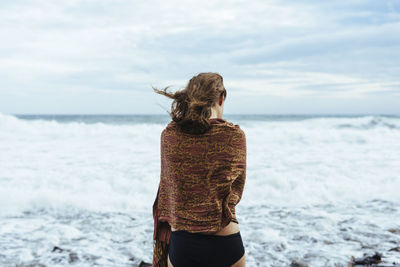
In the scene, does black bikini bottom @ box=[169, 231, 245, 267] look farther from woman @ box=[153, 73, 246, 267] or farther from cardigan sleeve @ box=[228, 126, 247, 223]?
cardigan sleeve @ box=[228, 126, 247, 223]

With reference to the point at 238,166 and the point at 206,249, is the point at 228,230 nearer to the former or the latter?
the point at 206,249

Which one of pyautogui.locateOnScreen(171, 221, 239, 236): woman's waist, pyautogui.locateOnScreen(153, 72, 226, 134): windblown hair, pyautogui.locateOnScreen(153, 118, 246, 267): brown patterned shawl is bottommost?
pyautogui.locateOnScreen(171, 221, 239, 236): woman's waist

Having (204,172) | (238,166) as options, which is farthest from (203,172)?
(238,166)

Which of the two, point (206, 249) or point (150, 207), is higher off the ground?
point (206, 249)

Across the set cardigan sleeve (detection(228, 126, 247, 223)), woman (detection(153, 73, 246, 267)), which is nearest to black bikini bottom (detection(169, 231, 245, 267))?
woman (detection(153, 73, 246, 267))

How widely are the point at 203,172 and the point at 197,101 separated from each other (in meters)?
0.36

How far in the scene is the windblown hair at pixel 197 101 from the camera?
166cm

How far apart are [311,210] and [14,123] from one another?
19460 millimetres

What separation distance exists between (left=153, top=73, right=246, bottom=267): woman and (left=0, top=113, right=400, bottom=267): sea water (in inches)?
98.9

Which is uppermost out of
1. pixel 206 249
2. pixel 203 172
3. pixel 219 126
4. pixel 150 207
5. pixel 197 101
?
pixel 197 101

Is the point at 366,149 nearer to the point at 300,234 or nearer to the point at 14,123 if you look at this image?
the point at 300,234

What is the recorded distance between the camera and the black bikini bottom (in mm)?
1802

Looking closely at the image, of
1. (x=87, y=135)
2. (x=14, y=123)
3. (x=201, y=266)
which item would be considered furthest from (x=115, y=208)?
(x=14, y=123)

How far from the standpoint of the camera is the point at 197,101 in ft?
5.50
